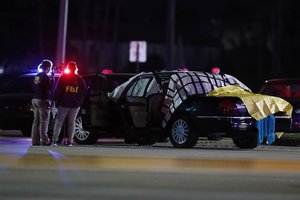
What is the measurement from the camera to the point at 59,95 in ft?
48.9

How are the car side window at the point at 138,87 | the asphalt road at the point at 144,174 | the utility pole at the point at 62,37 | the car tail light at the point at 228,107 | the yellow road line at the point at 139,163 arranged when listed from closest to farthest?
1. the asphalt road at the point at 144,174
2. the yellow road line at the point at 139,163
3. the car tail light at the point at 228,107
4. the car side window at the point at 138,87
5. the utility pole at the point at 62,37

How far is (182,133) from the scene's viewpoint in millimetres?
15195

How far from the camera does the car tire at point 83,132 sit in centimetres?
1625

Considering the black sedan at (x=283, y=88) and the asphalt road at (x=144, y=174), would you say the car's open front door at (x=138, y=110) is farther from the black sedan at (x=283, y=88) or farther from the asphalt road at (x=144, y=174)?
the black sedan at (x=283, y=88)

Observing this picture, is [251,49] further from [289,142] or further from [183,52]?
[289,142]

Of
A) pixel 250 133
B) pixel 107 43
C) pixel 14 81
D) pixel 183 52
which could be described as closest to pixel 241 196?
pixel 250 133

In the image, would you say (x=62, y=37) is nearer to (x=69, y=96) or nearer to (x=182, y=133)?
(x=69, y=96)

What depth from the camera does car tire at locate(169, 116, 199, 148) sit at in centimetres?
1507

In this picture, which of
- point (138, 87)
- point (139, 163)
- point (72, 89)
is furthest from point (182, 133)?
point (139, 163)

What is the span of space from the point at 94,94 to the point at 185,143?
7.79 feet

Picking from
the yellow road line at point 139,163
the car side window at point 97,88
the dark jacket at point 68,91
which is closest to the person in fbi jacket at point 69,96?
the dark jacket at point 68,91

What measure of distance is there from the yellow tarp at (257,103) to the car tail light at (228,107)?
0.71ft

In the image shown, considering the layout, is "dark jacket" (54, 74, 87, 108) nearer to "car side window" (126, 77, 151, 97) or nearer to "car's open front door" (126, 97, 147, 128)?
"car's open front door" (126, 97, 147, 128)

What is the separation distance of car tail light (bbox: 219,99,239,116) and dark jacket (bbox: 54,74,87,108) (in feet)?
9.51
